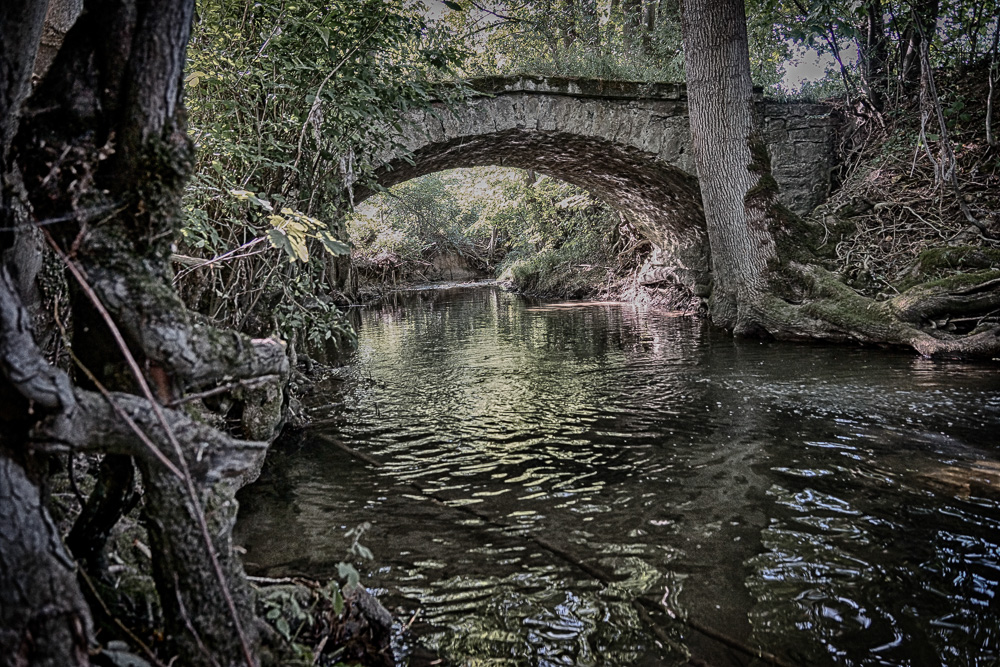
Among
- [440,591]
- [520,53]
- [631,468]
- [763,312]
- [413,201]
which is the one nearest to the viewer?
[440,591]

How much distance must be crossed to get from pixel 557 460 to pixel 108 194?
282 cm

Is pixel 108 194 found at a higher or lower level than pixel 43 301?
higher

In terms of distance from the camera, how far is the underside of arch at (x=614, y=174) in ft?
27.3

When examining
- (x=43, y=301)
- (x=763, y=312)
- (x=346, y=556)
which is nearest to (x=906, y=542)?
(x=346, y=556)

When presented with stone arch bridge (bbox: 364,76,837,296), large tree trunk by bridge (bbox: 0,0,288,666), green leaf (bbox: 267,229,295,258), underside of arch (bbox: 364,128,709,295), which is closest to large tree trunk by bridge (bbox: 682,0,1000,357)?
stone arch bridge (bbox: 364,76,837,296)

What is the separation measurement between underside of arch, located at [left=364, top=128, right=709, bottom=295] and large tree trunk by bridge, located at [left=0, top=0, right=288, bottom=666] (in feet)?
20.6

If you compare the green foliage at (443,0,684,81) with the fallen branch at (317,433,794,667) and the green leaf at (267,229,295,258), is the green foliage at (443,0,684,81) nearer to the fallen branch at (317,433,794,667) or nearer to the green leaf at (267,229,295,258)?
the fallen branch at (317,433,794,667)

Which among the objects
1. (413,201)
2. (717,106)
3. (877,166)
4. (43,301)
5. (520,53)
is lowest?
(43,301)

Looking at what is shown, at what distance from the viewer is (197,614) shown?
4.20 ft

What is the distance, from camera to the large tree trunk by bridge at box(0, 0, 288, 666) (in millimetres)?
1225

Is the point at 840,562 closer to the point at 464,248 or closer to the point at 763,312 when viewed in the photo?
the point at 763,312

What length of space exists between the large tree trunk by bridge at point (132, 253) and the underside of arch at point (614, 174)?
247 inches

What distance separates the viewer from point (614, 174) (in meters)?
9.75

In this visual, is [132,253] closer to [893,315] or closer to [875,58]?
[893,315]
